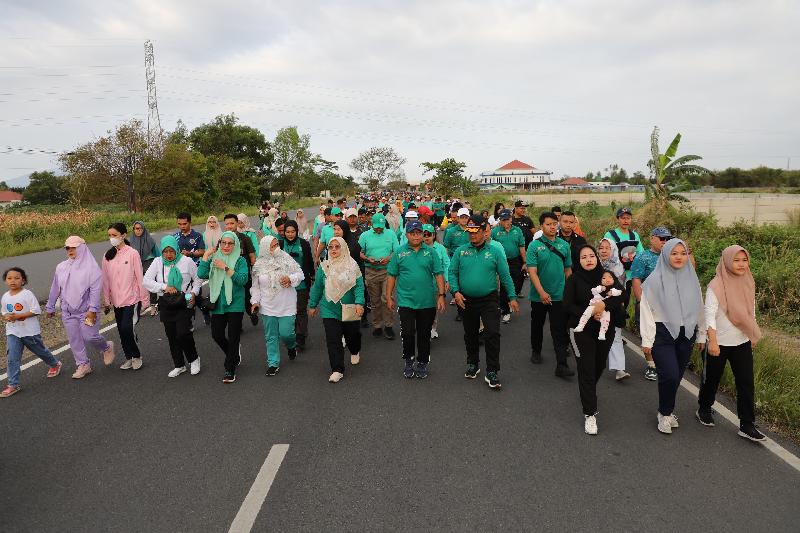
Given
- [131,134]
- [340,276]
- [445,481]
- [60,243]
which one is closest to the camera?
[445,481]

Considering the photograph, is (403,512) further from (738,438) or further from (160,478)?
(738,438)

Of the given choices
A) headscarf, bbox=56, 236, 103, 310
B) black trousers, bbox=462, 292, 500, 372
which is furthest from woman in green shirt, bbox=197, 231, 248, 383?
black trousers, bbox=462, 292, 500, 372

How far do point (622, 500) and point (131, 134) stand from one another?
4485 cm

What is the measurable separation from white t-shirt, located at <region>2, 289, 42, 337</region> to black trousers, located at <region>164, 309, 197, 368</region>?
55.2 inches

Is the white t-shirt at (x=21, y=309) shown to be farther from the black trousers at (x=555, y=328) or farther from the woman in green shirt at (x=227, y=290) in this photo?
the black trousers at (x=555, y=328)

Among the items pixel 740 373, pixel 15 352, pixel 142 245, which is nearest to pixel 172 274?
pixel 15 352

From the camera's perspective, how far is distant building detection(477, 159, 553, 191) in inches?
5394

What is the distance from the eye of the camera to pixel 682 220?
16.0m

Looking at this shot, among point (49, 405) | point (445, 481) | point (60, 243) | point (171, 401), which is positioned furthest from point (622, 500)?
point (60, 243)

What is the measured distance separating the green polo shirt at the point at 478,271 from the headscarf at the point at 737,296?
6.50 feet

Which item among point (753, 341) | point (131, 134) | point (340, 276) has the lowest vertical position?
point (753, 341)

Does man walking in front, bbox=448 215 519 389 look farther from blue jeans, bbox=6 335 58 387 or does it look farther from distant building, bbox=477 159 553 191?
distant building, bbox=477 159 553 191

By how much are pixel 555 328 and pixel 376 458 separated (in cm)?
309

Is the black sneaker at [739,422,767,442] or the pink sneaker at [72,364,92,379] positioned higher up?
the pink sneaker at [72,364,92,379]
